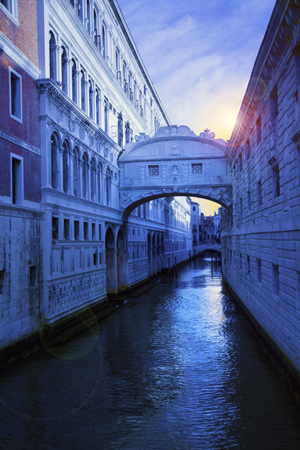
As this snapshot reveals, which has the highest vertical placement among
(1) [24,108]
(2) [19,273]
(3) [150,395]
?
(1) [24,108]

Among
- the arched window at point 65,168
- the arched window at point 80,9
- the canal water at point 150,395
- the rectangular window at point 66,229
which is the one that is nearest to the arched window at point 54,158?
the arched window at point 65,168

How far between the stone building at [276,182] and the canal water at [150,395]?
122 centimetres

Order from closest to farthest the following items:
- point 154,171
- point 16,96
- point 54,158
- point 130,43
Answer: point 16,96
point 54,158
point 154,171
point 130,43

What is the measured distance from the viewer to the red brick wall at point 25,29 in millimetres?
10250

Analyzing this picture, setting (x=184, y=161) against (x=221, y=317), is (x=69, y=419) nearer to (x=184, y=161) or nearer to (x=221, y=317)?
(x=221, y=317)

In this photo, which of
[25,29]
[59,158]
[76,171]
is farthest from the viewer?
[76,171]

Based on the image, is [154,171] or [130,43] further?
[130,43]

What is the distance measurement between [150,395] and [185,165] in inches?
568

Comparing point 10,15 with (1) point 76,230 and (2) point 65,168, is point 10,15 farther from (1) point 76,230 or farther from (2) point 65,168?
(1) point 76,230

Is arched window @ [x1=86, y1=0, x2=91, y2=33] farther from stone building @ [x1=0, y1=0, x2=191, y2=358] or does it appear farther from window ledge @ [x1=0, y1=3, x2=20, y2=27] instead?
window ledge @ [x1=0, y1=3, x2=20, y2=27]

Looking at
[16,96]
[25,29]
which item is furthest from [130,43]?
[16,96]

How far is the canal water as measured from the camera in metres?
6.58

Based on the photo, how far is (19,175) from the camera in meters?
11.1

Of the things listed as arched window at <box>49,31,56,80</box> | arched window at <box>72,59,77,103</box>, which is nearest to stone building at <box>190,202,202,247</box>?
arched window at <box>72,59,77,103</box>
